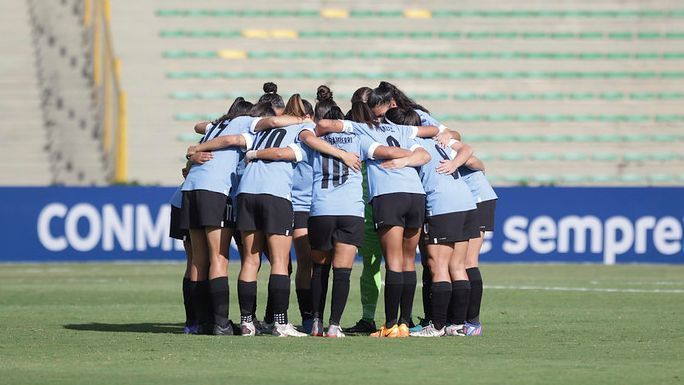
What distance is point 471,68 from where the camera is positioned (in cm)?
3072

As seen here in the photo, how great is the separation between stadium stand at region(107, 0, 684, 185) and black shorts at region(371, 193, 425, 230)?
59.6 ft

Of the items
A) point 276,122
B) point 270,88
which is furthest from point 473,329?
point 270,88

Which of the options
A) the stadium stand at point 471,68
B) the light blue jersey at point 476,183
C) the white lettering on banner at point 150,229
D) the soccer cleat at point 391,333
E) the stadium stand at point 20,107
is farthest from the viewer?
the stadium stand at point 471,68

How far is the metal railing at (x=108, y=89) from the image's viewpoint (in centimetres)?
2827

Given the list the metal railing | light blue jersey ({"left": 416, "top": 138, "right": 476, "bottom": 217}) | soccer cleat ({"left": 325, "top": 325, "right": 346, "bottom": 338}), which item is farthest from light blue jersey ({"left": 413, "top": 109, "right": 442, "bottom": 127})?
the metal railing

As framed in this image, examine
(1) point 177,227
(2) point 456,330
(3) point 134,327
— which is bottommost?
(3) point 134,327

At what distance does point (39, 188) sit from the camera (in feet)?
76.0

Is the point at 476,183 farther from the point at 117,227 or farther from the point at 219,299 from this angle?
the point at 117,227

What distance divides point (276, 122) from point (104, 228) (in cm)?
1293

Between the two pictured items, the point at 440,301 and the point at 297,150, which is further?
the point at 440,301

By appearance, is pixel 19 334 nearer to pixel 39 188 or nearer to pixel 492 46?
pixel 39 188

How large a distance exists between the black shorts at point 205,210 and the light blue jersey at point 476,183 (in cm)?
215

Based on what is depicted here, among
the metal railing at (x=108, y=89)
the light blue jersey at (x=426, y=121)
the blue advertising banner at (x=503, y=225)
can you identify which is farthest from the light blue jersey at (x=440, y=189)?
the metal railing at (x=108, y=89)

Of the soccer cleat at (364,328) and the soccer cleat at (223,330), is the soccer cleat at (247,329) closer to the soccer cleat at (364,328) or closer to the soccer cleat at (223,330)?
the soccer cleat at (223,330)
